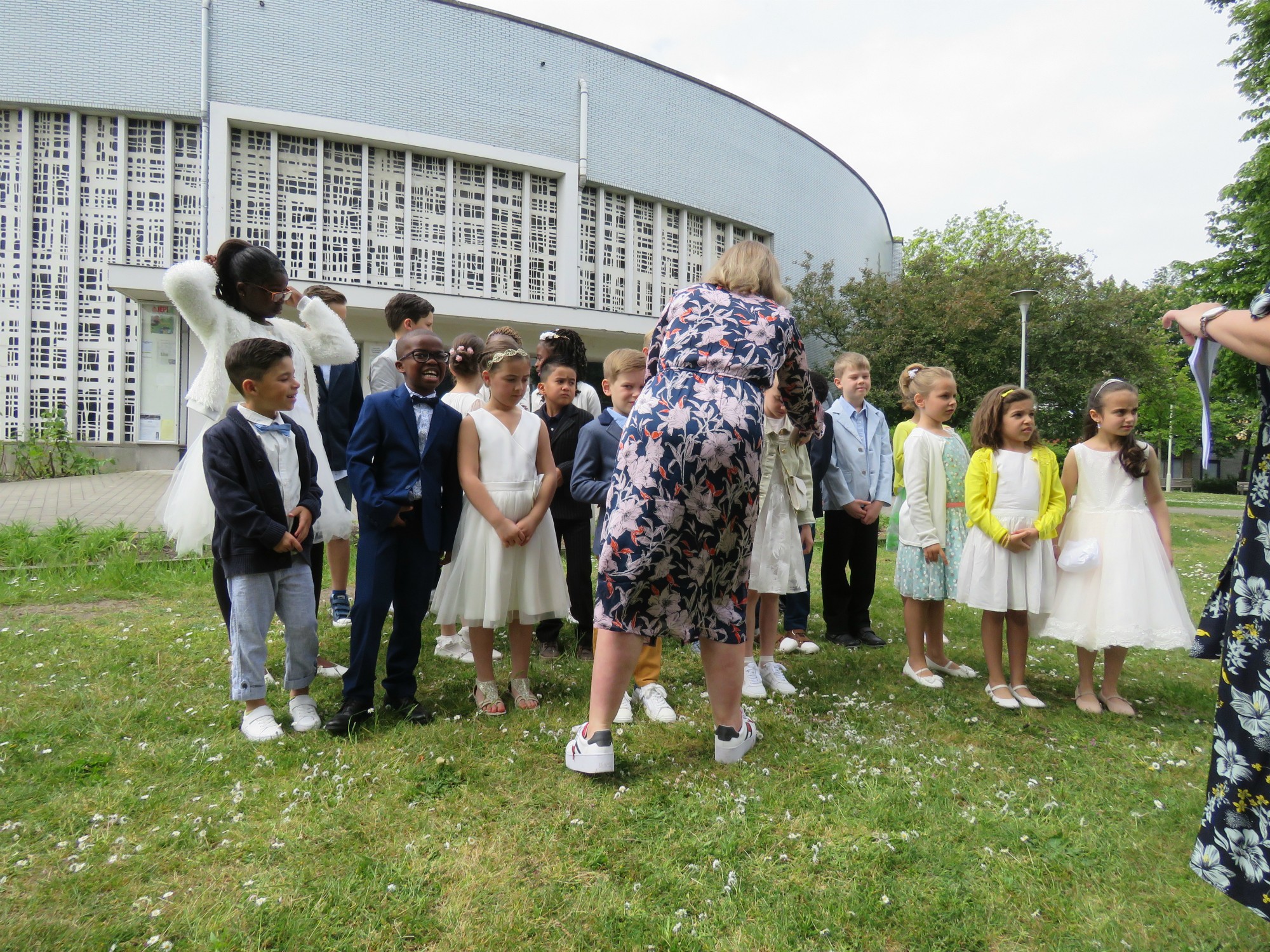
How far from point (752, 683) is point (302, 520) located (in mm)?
2458

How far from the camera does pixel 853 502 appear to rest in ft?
17.7

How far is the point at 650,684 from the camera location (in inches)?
155

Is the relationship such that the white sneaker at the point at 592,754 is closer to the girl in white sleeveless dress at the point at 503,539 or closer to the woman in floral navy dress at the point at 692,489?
the woman in floral navy dress at the point at 692,489

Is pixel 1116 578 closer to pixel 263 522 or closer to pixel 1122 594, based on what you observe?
pixel 1122 594

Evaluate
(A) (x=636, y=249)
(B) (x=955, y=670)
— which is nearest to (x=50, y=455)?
(A) (x=636, y=249)

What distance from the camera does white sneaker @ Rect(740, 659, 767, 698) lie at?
161 inches

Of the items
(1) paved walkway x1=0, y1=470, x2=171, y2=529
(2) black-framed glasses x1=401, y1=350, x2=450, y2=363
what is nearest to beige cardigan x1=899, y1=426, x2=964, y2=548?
(2) black-framed glasses x1=401, y1=350, x2=450, y2=363

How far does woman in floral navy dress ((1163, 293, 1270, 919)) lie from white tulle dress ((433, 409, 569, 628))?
270 centimetres

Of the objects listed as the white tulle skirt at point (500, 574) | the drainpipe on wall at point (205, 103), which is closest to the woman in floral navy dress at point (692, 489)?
the white tulle skirt at point (500, 574)

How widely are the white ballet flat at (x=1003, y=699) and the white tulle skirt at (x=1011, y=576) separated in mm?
411

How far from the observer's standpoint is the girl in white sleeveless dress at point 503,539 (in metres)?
3.69

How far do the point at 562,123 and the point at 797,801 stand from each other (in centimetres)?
2042

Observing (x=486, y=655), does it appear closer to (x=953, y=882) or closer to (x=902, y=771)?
(x=902, y=771)

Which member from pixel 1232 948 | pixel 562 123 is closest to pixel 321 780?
pixel 1232 948
